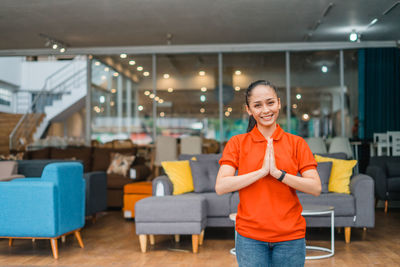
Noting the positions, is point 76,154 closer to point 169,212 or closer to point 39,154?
point 39,154

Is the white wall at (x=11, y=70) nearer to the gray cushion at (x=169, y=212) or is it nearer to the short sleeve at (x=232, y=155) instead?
the gray cushion at (x=169, y=212)

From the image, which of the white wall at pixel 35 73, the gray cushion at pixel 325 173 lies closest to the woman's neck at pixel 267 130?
the gray cushion at pixel 325 173

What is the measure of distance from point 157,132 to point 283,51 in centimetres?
301

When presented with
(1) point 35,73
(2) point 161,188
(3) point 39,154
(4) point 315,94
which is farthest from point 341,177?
(1) point 35,73

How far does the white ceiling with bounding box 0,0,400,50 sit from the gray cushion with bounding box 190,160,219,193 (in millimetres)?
2676

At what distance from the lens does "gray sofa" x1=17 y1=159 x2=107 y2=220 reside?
5.38m

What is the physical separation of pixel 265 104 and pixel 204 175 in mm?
3871

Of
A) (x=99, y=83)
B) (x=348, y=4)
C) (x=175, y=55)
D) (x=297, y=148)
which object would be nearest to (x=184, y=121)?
(x=175, y=55)

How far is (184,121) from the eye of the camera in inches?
360

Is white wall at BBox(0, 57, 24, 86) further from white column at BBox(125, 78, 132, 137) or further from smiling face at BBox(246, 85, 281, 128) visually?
smiling face at BBox(246, 85, 281, 128)

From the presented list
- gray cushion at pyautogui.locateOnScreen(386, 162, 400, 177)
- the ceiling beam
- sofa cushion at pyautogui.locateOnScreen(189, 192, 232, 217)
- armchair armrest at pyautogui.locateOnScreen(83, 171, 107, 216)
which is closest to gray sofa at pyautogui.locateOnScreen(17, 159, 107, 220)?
armchair armrest at pyautogui.locateOnScreen(83, 171, 107, 216)

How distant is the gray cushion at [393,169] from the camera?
6535 mm

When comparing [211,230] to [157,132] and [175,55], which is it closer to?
[157,132]

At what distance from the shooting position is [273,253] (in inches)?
53.1
